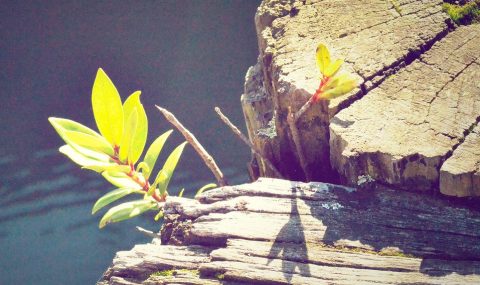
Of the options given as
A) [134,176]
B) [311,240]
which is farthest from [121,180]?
[311,240]

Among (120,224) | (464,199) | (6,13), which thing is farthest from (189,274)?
(6,13)

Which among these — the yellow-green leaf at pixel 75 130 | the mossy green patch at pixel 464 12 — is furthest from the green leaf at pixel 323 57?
the yellow-green leaf at pixel 75 130

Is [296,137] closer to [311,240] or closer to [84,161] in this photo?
[311,240]

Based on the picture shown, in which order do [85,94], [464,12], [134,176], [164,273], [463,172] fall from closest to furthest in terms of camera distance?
[463,172] → [164,273] → [464,12] → [134,176] → [85,94]

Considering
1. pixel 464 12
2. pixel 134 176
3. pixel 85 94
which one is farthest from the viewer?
pixel 85 94

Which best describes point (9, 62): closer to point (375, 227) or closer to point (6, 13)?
point (6, 13)

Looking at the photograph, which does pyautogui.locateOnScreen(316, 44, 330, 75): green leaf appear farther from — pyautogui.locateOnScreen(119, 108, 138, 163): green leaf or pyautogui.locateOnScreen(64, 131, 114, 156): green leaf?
pyautogui.locateOnScreen(64, 131, 114, 156): green leaf
